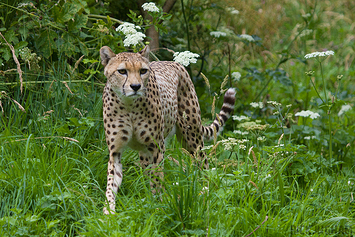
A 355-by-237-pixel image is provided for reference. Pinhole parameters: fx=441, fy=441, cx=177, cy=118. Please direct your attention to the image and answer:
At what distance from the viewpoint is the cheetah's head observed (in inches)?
113

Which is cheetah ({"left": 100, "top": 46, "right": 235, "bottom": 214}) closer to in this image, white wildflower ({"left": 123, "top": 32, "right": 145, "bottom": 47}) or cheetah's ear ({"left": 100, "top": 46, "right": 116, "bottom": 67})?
cheetah's ear ({"left": 100, "top": 46, "right": 116, "bottom": 67})

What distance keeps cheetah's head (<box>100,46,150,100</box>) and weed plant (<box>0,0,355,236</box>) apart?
18.4 inches

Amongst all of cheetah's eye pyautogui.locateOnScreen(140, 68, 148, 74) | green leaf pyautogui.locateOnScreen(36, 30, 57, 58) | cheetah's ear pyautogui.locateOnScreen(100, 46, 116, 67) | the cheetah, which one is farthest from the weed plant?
cheetah's ear pyautogui.locateOnScreen(100, 46, 116, 67)

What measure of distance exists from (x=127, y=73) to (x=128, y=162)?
1.07 metres

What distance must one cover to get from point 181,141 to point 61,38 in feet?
4.95

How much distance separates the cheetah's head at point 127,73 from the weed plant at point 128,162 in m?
0.47

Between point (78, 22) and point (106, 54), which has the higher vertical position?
point (78, 22)

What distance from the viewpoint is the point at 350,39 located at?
8.57 metres

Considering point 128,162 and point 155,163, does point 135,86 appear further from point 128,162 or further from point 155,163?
point 128,162

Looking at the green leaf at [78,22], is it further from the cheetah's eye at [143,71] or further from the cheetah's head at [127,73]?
the cheetah's eye at [143,71]

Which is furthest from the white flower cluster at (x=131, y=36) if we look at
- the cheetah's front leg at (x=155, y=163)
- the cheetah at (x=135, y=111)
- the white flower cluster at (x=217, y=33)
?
the white flower cluster at (x=217, y=33)

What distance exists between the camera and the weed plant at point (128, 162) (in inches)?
105

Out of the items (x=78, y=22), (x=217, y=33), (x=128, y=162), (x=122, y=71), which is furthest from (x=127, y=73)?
(x=217, y=33)

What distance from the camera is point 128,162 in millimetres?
3738
